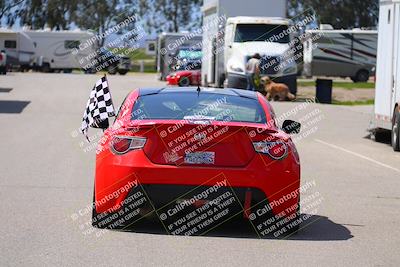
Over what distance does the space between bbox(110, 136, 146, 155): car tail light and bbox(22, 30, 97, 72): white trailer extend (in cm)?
6192

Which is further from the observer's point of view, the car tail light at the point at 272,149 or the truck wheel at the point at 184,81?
the truck wheel at the point at 184,81

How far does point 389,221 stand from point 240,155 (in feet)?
7.42

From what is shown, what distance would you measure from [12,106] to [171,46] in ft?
91.6

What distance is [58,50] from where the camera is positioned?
7062 centimetres

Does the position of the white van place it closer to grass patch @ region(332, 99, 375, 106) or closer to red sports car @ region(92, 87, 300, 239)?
grass patch @ region(332, 99, 375, 106)

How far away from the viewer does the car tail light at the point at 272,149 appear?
875cm

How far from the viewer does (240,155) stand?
8727mm

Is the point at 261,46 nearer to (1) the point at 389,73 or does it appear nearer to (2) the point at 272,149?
(1) the point at 389,73

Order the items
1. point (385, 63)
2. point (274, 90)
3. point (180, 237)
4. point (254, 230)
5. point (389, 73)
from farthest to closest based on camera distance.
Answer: point (274, 90) < point (385, 63) < point (389, 73) < point (254, 230) < point (180, 237)

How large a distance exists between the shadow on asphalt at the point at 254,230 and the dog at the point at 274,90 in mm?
23487

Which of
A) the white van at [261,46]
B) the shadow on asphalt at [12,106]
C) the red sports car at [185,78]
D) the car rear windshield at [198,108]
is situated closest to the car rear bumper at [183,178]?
the car rear windshield at [198,108]

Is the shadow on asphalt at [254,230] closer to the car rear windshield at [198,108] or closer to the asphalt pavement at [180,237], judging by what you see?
the asphalt pavement at [180,237]

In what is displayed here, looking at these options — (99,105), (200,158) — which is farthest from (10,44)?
(200,158)

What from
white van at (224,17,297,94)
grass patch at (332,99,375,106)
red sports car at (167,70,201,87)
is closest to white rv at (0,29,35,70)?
red sports car at (167,70,201,87)
